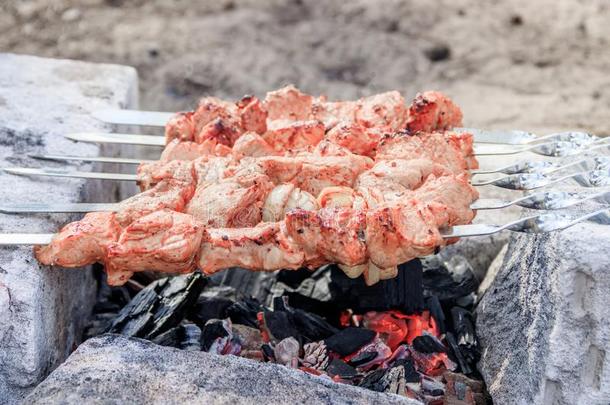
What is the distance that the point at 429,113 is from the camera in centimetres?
356

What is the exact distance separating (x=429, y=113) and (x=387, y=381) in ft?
4.30

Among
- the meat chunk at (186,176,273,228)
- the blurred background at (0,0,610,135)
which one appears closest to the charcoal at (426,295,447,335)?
the meat chunk at (186,176,273,228)

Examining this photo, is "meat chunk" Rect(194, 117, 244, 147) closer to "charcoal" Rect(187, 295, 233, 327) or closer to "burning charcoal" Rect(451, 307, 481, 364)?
"charcoal" Rect(187, 295, 233, 327)

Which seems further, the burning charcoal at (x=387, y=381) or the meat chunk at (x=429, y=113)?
the meat chunk at (x=429, y=113)

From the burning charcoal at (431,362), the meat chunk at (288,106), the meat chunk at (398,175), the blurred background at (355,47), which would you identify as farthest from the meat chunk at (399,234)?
the blurred background at (355,47)

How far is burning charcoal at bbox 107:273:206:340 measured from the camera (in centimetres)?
330

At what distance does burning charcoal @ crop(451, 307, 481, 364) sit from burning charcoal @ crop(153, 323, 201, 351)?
1192 mm

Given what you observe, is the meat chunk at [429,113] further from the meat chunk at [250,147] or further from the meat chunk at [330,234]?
the meat chunk at [330,234]

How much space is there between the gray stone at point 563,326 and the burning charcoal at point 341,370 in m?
0.58

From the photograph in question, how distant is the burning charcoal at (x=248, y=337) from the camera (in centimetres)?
332

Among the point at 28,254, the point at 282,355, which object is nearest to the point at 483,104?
the point at 282,355

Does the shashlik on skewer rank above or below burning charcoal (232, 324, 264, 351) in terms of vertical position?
above

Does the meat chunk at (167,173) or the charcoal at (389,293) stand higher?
the meat chunk at (167,173)

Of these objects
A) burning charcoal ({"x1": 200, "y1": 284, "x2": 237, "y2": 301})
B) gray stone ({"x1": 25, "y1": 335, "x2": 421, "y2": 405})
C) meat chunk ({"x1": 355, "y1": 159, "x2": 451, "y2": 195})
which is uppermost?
meat chunk ({"x1": 355, "y1": 159, "x2": 451, "y2": 195})
